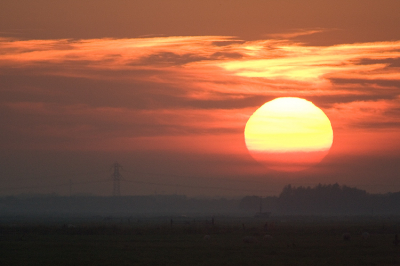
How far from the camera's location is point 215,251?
41.8 metres

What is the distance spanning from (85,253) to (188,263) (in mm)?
10341

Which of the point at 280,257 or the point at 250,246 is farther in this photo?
the point at 250,246

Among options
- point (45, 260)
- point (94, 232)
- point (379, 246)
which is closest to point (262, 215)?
point (94, 232)

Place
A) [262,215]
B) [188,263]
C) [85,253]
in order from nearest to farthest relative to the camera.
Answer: [188,263] → [85,253] → [262,215]

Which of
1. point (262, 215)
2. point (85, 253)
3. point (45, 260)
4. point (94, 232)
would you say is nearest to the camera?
point (45, 260)

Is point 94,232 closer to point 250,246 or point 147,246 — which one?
point 147,246

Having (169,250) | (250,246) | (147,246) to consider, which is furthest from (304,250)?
(147,246)

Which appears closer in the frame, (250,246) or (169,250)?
(169,250)

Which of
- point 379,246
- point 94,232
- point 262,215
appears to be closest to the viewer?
point 379,246

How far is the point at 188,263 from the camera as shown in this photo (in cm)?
3388

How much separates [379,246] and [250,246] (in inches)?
411

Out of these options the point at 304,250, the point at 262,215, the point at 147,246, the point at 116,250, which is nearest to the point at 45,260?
the point at 116,250

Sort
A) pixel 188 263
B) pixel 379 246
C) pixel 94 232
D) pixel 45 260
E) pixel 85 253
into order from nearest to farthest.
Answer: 1. pixel 188 263
2. pixel 45 260
3. pixel 85 253
4. pixel 379 246
5. pixel 94 232

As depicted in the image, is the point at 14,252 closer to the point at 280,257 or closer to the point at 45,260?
the point at 45,260
